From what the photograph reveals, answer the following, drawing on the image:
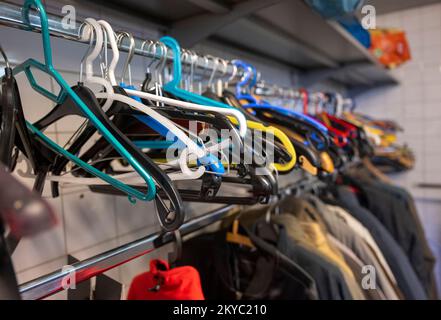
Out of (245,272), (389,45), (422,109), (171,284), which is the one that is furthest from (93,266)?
(422,109)

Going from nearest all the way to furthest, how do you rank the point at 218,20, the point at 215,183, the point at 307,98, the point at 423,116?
the point at 215,183, the point at 218,20, the point at 307,98, the point at 423,116

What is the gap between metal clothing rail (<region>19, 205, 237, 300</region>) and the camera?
1.18 feet

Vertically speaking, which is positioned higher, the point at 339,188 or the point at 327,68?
the point at 327,68

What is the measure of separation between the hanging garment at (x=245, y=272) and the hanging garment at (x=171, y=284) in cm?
17

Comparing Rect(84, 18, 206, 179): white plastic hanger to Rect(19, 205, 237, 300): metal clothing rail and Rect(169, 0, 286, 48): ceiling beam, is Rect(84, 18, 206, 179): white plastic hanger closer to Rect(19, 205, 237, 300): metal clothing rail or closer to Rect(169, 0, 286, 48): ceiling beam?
Rect(19, 205, 237, 300): metal clothing rail

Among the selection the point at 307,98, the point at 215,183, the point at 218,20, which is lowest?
the point at 215,183

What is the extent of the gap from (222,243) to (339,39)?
725mm

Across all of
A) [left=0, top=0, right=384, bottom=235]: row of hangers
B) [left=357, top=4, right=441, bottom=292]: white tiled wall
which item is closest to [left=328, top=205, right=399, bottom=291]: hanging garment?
[left=0, top=0, right=384, bottom=235]: row of hangers

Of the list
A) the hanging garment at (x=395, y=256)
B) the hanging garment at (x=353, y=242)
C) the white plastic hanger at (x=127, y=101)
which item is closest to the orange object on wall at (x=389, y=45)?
the hanging garment at (x=395, y=256)

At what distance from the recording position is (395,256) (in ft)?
3.00
